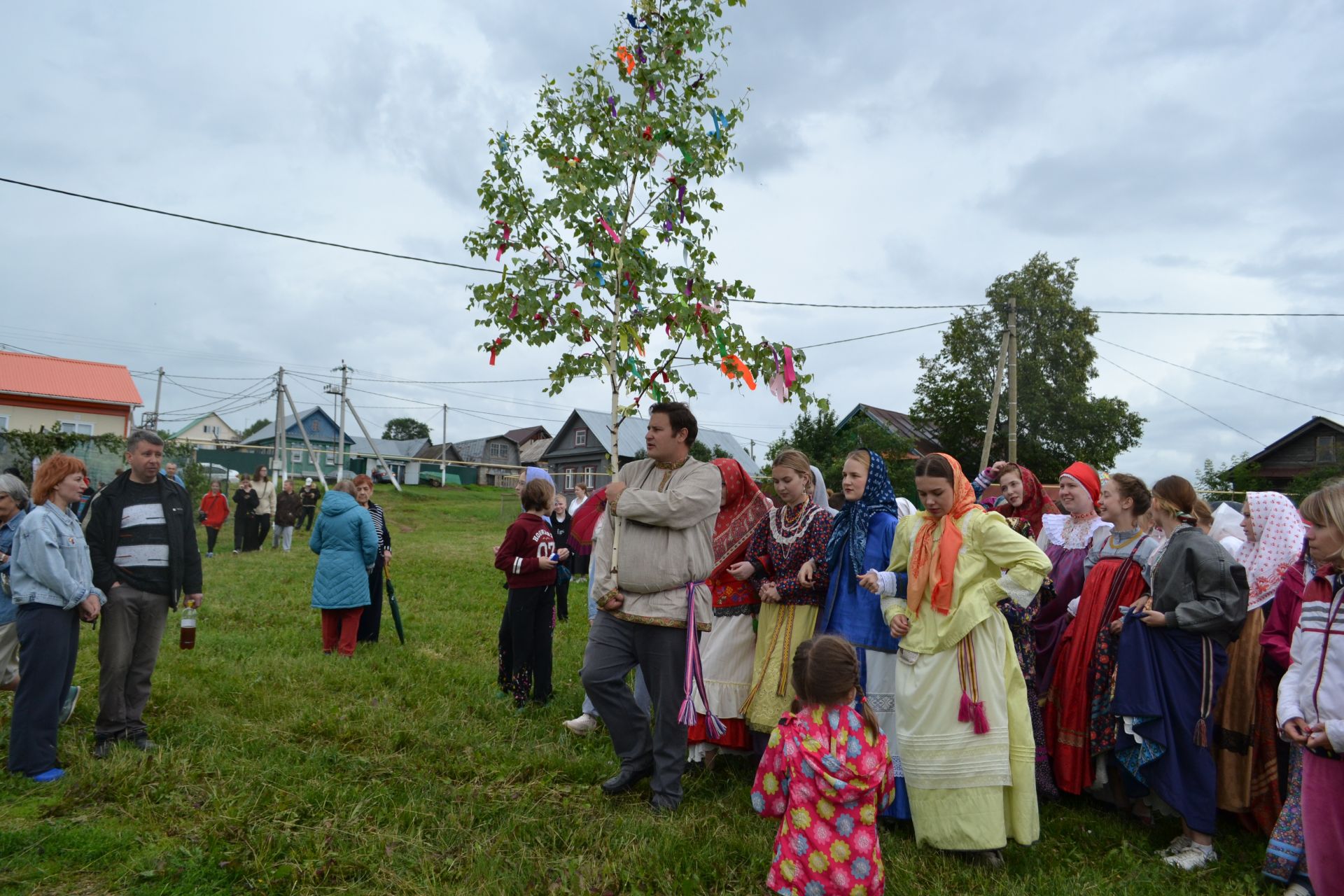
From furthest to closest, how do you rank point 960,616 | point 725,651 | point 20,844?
1. point 725,651
2. point 960,616
3. point 20,844

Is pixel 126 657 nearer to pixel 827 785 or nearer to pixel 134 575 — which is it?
pixel 134 575

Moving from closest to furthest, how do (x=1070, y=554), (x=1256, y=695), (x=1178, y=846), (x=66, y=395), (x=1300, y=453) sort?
1. (x=1178, y=846)
2. (x=1256, y=695)
3. (x=1070, y=554)
4. (x=1300, y=453)
5. (x=66, y=395)

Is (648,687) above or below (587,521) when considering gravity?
below

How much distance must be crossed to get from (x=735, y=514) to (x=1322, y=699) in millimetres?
2967

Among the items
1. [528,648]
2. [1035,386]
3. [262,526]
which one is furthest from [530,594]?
[1035,386]

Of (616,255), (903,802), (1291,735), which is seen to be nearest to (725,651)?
(903,802)

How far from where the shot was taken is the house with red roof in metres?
33.5

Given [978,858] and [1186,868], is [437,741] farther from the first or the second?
[1186,868]

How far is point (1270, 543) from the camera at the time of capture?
4.48 meters

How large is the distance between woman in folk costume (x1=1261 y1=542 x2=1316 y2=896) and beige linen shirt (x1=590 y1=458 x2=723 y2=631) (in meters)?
2.54

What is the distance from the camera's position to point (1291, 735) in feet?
10.5

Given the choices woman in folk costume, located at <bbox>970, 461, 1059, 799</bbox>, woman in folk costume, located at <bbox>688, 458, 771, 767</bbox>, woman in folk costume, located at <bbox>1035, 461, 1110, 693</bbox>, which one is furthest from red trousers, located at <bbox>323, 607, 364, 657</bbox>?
woman in folk costume, located at <bbox>1035, 461, 1110, 693</bbox>

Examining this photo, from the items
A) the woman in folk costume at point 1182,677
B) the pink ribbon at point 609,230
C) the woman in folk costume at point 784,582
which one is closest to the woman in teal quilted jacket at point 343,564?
the woman in folk costume at point 784,582

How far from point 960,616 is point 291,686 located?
5.04m
